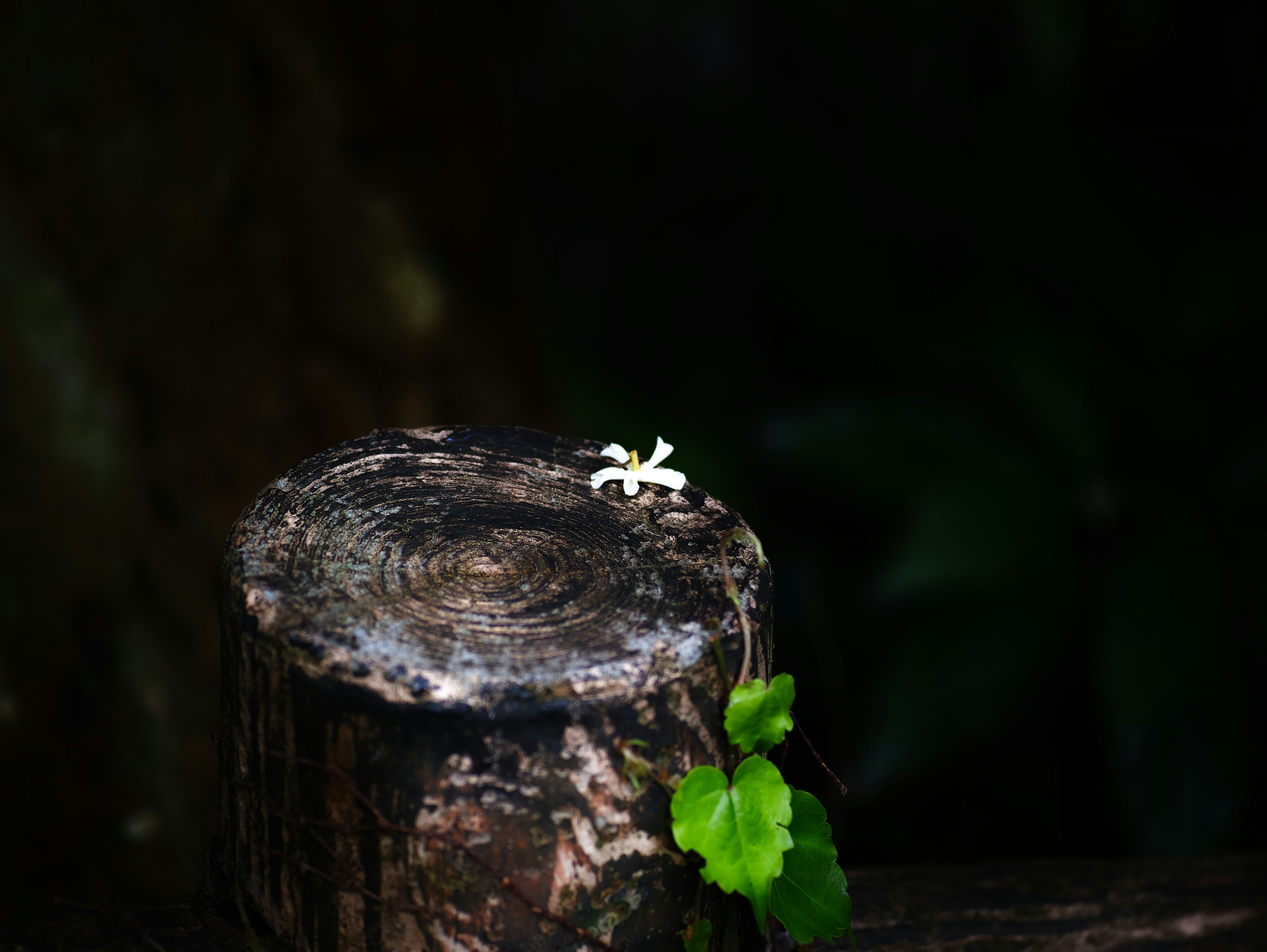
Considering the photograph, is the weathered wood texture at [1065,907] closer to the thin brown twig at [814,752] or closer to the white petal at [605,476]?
the thin brown twig at [814,752]

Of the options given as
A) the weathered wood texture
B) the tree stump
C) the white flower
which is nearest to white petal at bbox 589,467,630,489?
the white flower

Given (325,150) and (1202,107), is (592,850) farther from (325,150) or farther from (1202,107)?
(1202,107)

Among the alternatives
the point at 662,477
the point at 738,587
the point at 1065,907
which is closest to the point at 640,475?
the point at 662,477

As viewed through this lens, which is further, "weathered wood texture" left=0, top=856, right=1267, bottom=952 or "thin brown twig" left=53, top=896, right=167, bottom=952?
"weathered wood texture" left=0, top=856, right=1267, bottom=952

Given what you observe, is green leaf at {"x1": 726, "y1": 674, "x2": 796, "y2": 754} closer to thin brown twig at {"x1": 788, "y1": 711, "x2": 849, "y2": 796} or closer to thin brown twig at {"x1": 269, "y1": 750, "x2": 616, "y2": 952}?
thin brown twig at {"x1": 788, "y1": 711, "x2": 849, "y2": 796}

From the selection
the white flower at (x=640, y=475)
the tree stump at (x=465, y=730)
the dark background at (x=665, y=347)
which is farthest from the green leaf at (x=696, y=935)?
the dark background at (x=665, y=347)
